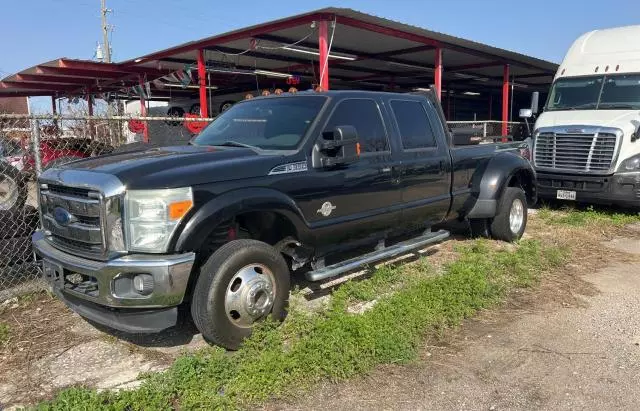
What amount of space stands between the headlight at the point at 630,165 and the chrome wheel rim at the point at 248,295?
758cm

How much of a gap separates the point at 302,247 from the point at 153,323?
1430mm

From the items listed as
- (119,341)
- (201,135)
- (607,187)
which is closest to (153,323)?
(119,341)

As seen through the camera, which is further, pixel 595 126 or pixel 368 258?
pixel 595 126

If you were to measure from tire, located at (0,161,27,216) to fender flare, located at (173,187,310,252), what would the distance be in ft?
10.2

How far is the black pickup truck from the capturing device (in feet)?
11.8

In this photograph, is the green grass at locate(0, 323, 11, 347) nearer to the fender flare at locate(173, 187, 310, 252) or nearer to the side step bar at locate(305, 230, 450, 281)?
the fender flare at locate(173, 187, 310, 252)

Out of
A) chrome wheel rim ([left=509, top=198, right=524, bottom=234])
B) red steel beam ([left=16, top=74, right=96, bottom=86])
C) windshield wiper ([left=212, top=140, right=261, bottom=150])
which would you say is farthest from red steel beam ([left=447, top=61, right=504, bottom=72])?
windshield wiper ([left=212, top=140, right=261, bottom=150])

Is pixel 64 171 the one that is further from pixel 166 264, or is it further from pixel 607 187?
pixel 607 187

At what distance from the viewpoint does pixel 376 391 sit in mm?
3459

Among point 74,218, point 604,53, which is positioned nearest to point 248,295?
point 74,218

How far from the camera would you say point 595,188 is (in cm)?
934

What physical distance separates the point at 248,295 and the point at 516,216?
191 inches

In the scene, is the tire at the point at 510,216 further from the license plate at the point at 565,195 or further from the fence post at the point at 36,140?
the fence post at the point at 36,140

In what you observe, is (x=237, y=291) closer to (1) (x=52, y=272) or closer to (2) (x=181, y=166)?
(2) (x=181, y=166)
